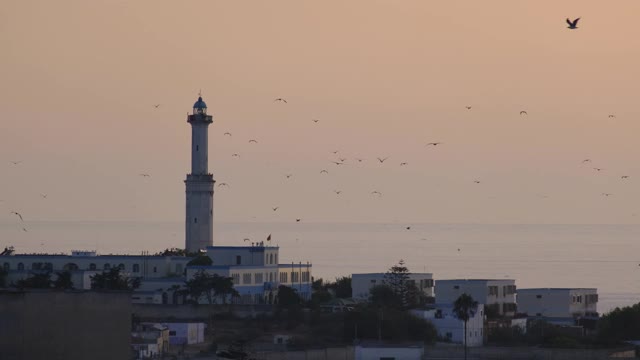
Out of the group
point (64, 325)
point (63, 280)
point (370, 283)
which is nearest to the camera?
point (64, 325)

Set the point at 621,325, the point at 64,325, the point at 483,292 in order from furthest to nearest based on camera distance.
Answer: the point at 483,292
the point at 621,325
the point at 64,325

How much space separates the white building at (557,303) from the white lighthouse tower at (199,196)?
2860 centimetres

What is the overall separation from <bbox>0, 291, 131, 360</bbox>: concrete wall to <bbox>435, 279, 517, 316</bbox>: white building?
57301 mm

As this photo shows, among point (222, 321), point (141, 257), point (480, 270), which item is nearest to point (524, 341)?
point (222, 321)

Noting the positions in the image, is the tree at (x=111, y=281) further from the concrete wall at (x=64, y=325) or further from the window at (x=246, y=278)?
the concrete wall at (x=64, y=325)

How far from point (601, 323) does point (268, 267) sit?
1068 inches

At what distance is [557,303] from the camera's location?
11156cm

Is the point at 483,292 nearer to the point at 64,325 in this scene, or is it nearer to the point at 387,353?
the point at 387,353

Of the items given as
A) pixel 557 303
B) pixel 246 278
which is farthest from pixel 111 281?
pixel 557 303

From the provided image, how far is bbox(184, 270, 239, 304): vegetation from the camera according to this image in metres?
107

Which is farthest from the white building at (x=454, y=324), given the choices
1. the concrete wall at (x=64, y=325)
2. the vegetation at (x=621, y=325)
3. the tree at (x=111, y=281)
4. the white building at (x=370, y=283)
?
the concrete wall at (x=64, y=325)

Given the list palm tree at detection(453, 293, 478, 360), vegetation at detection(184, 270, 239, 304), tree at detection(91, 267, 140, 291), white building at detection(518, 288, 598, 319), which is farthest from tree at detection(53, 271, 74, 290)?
white building at detection(518, 288, 598, 319)

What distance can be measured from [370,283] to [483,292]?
10.6 m

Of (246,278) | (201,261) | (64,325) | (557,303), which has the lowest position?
(64,325)
